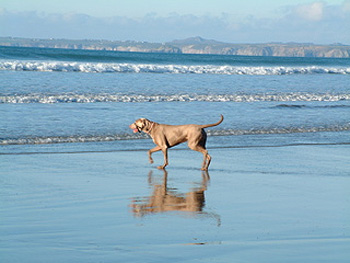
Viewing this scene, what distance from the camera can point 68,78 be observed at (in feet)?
95.3

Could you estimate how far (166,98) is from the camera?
21.7 metres

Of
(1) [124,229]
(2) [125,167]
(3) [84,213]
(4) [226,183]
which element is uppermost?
(2) [125,167]

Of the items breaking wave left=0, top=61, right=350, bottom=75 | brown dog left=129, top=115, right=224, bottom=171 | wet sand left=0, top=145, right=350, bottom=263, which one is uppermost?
breaking wave left=0, top=61, right=350, bottom=75

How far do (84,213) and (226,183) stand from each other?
2644 millimetres

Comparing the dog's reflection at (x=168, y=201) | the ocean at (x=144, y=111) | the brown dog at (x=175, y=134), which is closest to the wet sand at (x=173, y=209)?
the dog's reflection at (x=168, y=201)

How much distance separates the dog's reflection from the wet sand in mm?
12

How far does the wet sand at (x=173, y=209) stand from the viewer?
522 cm

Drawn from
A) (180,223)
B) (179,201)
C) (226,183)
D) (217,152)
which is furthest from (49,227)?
(217,152)

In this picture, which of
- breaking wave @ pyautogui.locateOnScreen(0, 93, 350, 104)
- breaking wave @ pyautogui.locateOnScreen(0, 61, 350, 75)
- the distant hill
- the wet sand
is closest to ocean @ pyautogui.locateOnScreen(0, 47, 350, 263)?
the wet sand

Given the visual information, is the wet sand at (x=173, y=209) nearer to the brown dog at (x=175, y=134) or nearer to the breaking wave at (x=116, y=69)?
the brown dog at (x=175, y=134)

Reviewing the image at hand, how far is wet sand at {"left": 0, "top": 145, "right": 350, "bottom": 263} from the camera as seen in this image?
5.22 m

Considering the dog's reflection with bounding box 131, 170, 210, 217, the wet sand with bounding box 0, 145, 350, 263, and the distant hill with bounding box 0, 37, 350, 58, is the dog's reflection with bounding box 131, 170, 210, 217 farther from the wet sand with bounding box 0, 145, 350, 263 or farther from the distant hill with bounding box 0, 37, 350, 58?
the distant hill with bounding box 0, 37, 350, 58

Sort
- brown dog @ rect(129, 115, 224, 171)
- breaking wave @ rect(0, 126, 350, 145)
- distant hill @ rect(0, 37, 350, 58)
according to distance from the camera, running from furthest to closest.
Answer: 1. distant hill @ rect(0, 37, 350, 58)
2. breaking wave @ rect(0, 126, 350, 145)
3. brown dog @ rect(129, 115, 224, 171)

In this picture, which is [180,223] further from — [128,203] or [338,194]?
[338,194]
